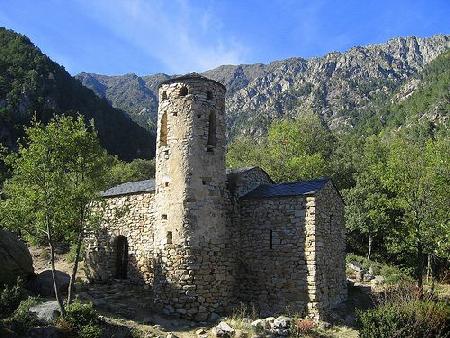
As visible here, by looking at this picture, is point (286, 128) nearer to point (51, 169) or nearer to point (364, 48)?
point (51, 169)

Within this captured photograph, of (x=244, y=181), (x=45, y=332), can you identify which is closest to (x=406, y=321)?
(x=244, y=181)

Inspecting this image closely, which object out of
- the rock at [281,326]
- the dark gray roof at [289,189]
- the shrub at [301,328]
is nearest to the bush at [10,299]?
the rock at [281,326]

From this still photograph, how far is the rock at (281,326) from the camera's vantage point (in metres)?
14.3

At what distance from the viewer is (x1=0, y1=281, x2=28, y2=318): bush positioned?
45.4 feet

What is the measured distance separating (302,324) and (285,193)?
492 centimetres

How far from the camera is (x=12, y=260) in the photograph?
1616cm

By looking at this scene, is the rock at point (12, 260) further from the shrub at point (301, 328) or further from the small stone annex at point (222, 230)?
the shrub at point (301, 328)

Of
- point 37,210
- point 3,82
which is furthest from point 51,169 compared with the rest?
point 3,82

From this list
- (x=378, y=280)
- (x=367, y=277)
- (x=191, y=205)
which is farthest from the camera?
(x=367, y=277)

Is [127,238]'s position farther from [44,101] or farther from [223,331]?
[44,101]

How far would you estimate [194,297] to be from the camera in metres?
16.2

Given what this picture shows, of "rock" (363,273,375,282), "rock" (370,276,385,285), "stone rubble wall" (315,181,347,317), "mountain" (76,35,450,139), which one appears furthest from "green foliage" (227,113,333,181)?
"mountain" (76,35,450,139)

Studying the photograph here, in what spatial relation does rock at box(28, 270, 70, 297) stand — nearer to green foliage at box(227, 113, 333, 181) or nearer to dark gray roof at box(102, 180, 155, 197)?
dark gray roof at box(102, 180, 155, 197)

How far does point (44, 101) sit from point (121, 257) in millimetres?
60768
